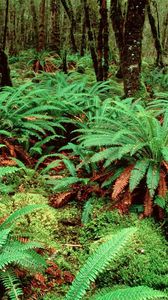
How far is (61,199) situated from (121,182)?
0.69 meters

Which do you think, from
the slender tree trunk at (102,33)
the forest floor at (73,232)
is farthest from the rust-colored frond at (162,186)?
the slender tree trunk at (102,33)

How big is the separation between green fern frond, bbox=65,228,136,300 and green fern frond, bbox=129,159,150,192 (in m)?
1.25

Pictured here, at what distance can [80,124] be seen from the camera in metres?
5.63

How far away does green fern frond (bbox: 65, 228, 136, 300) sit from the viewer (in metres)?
2.08

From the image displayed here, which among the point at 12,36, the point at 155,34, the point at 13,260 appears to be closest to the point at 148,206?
the point at 13,260

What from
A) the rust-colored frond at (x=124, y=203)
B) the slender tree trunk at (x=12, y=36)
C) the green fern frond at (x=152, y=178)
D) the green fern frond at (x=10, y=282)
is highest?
the slender tree trunk at (x=12, y=36)

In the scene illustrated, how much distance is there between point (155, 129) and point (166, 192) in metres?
0.85

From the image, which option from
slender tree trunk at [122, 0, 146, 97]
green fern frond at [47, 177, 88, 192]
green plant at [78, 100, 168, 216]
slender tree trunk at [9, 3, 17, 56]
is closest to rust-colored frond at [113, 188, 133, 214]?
green plant at [78, 100, 168, 216]

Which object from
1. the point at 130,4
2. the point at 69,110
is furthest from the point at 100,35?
the point at 69,110

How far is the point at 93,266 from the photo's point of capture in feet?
7.07

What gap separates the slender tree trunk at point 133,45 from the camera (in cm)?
650

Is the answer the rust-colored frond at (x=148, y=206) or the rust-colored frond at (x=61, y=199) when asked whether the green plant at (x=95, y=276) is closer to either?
the rust-colored frond at (x=148, y=206)

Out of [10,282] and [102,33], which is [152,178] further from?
[102,33]

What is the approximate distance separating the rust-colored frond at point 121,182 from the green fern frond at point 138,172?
8 centimetres
